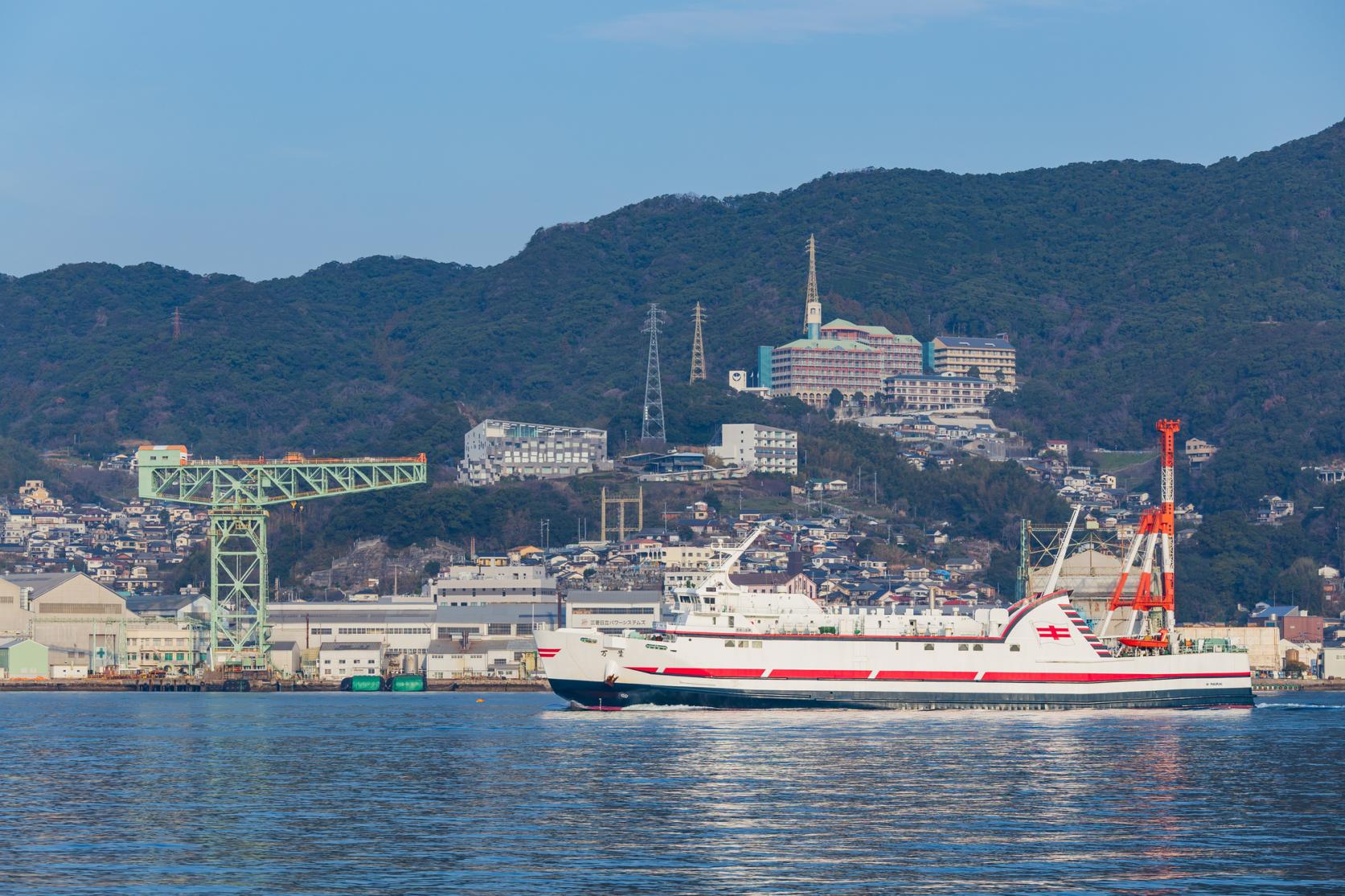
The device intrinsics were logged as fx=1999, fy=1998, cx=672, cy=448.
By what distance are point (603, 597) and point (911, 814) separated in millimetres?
75915

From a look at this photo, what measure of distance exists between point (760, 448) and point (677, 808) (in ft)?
422

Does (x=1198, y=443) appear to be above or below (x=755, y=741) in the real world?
above

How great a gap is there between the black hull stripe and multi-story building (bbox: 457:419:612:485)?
3788 inches

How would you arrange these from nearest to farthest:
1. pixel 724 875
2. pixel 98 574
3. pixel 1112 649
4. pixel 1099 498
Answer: pixel 724 875 → pixel 1112 649 → pixel 98 574 → pixel 1099 498

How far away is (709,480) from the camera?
161 metres

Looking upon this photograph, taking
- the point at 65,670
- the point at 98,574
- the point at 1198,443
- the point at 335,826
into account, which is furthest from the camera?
the point at 1198,443

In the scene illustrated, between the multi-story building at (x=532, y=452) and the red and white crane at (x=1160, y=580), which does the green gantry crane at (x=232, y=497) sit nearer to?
the red and white crane at (x=1160, y=580)

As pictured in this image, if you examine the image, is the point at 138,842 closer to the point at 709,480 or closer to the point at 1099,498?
the point at 709,480

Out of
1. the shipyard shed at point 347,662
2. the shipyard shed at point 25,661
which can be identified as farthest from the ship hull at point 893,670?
the shipyard shed at point 25,661

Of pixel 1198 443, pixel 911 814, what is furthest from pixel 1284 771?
pixel 1198 443

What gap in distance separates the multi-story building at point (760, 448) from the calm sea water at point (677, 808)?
103091 mm

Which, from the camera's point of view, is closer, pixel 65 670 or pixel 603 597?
pixel 65 670

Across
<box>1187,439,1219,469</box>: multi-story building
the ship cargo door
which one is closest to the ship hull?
the ship cargo door

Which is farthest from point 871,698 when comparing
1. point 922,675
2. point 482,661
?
A: point 482,661
